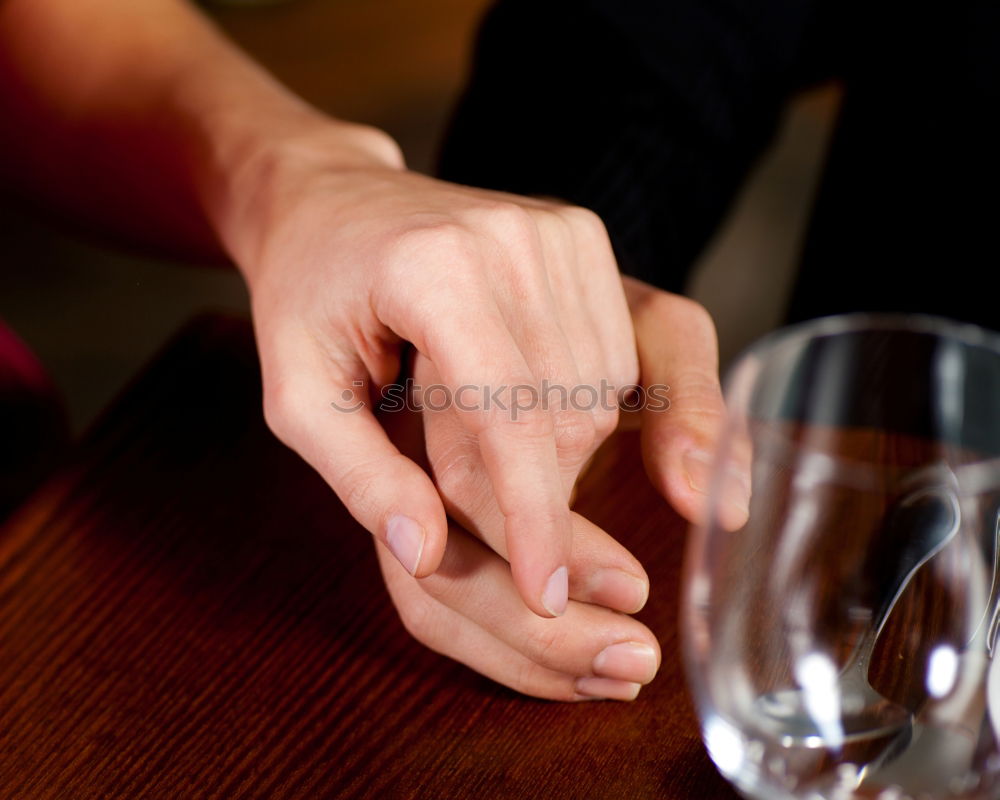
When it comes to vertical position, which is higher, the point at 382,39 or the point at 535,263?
the point at 535,263

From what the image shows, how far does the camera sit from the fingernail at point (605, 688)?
0.33m

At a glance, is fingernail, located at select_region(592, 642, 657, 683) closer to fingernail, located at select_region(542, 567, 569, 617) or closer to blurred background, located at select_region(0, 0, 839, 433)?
fingernail, located at select_region(542, 567, 569, 617)

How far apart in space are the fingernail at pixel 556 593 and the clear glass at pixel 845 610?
66 millimetres

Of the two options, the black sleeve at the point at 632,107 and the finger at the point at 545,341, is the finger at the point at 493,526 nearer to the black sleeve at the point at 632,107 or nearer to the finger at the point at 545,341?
the finger at the point at 545,341

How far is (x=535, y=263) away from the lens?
37 centimetres

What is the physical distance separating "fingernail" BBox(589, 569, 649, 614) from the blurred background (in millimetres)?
847

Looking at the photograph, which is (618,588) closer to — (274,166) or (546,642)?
(546,642)

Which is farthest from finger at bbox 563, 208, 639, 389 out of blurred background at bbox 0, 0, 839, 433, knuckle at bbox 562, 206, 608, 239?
blurred background at bbox 0, 0, 839, 433

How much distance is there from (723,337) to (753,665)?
1049 millimetres

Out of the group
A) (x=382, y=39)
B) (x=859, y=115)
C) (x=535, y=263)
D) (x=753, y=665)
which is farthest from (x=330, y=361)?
(x=382, y=39)

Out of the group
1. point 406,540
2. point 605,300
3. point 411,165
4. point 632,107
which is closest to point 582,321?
point 605,300

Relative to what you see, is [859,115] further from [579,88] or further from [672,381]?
[672,381]

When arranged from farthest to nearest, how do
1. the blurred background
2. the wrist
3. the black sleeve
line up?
the blurred background < the black sleeve < the wrist

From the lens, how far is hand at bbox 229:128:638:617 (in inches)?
12.7
